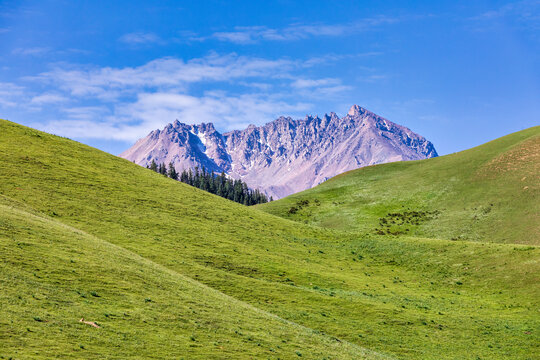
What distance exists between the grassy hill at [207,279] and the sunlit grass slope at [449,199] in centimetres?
1995

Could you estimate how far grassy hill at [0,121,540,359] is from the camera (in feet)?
77.0

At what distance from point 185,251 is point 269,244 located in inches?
607

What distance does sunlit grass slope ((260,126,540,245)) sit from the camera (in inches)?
3300

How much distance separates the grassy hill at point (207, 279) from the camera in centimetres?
2348

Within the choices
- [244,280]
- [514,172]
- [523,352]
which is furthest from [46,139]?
[514,172]

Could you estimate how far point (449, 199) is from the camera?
100 metres

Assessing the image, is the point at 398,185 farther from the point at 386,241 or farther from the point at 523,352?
the point at 523,352

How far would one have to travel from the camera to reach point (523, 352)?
A: 3547 cm

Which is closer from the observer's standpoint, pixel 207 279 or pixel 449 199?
pixel 207 279

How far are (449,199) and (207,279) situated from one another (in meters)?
75.2

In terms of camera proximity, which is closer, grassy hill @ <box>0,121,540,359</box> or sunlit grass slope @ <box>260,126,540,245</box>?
grassy hill @ <box>0,121,540,359</box>

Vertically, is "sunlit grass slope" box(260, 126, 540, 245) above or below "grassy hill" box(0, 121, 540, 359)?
above

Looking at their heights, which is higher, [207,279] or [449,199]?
[449,199]

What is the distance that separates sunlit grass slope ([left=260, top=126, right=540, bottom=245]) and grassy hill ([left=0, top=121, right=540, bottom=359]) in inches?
785
